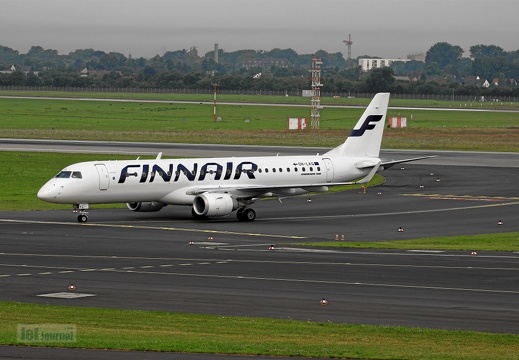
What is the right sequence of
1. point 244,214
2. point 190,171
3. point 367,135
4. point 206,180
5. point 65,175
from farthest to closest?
point 367,135 → point 206,180 → point 244,214 → point 190,171 → point 65,175

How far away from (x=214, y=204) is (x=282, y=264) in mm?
18224

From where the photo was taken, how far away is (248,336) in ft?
97.2

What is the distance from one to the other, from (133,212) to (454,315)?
37.9m

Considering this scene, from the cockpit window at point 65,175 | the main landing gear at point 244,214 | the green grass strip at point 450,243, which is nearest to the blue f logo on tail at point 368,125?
the main landing gear at point 244,214

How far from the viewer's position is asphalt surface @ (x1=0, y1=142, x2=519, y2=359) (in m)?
35.2

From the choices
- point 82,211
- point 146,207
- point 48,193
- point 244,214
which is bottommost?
point 244,214

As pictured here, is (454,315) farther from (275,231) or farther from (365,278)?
(275,231)

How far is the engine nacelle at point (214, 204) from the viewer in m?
63.8

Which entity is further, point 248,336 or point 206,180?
point 206,180

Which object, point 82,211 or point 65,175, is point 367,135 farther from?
point 65,175

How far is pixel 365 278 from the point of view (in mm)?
42000

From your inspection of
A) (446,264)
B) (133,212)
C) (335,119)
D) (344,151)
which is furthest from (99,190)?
(335,119)

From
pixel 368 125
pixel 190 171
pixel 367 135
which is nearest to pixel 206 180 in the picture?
pixel 190 171

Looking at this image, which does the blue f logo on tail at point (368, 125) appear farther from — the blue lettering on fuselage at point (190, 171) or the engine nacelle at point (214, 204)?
the engine nacelle at point (214, 204)
